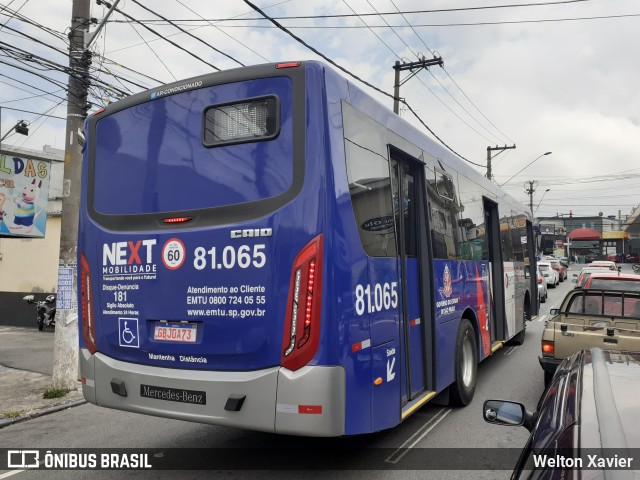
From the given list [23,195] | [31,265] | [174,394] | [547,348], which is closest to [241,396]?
[174,394]

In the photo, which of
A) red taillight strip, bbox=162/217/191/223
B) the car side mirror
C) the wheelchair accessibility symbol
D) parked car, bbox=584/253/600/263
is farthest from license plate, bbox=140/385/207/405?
parked car, bbox=584/253/600/263

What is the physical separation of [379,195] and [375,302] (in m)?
0.94

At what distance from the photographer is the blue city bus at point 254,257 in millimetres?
3693

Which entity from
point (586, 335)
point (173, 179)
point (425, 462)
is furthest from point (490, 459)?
point (173, 179)

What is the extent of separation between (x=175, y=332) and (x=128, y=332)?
0.54 m

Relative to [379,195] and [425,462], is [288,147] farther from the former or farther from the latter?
[425,462]

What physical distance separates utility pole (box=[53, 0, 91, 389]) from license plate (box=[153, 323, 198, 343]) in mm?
4510

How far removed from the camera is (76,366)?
26.1ft

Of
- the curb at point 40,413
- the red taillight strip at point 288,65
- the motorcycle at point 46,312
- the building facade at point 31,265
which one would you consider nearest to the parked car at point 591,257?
the building facade at point 31,265

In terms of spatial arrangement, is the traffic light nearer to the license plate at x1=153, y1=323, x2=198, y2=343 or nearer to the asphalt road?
the asphalt road

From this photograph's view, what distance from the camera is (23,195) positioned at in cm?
1307

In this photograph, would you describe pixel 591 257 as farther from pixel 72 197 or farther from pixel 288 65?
pixel 288 65

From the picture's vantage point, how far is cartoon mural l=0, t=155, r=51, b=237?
1264 cm

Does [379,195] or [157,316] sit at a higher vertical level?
[379,195]
